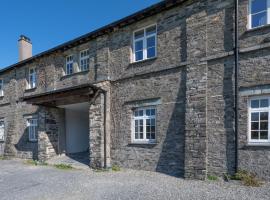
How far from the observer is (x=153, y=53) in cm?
962

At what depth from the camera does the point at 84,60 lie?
12.1 m

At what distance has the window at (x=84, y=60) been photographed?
11.9 metres

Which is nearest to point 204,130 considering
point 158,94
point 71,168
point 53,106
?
point 158,94

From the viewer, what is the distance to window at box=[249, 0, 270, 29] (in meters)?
7.06

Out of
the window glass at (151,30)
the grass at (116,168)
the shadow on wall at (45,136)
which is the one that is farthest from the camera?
the shadow on wall at (45,136)

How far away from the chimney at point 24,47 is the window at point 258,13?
1625 cm

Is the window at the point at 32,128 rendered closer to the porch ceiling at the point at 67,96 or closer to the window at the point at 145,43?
the porch ceiling at the point at 67,96

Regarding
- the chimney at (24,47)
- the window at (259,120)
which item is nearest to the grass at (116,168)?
the window at (259,120)

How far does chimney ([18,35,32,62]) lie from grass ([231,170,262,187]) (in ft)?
55.6

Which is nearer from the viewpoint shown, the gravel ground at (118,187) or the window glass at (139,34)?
the gravel ground at (118,187)

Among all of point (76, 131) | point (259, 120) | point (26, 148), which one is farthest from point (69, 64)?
point (259, 120)

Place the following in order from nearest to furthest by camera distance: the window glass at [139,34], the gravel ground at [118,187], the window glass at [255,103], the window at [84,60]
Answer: the gravel ground at [118,187]
the window glass at [255,103]
the window glass at [139,34]
the window at [84,60]

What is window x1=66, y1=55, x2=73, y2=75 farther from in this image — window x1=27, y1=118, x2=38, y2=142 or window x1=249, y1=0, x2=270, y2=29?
window x1=249, y1=0, x2=270, y2=29

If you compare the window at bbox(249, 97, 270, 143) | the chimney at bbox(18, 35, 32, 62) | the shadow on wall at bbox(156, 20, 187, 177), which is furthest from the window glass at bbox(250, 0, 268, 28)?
the chimney at bbox(18, 35, 32, 62)
